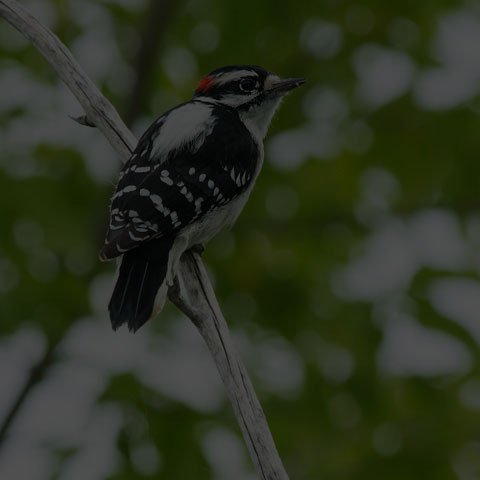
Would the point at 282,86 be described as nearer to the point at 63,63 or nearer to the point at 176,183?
the point at 176,183

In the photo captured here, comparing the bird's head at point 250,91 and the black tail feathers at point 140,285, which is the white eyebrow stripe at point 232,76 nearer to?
the bird's head at point 250,91

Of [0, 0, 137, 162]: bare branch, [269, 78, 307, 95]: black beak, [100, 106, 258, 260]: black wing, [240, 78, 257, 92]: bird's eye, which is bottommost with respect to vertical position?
[269, 78, 307, 95]: black beak

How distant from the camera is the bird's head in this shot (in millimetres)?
4613

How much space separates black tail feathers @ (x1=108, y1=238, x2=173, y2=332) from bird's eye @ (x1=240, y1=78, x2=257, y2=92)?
1.12 metres

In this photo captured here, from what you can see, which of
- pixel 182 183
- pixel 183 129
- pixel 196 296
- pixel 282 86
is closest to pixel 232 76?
pixel 282 86

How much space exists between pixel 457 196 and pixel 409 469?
5.79ft

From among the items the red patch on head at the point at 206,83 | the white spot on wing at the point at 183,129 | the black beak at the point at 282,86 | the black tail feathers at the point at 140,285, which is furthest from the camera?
the red patch on head at the point at 206,83

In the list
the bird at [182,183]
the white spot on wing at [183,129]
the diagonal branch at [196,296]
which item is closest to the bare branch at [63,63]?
the diagonal branch at [196,296]

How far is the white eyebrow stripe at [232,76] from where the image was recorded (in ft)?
15.2

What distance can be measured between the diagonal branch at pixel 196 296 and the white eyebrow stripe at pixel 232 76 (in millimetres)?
1016

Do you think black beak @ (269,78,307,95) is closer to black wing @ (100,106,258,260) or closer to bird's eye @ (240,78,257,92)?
bird's eye @ (240,78,257,92)

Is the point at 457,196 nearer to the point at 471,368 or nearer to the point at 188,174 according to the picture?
the point at 471,368

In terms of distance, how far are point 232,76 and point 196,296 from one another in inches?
63.3

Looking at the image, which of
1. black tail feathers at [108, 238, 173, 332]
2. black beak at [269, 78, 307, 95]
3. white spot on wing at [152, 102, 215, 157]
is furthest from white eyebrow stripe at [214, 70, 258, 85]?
black tail feathers at [108, 238, 173, 332]
